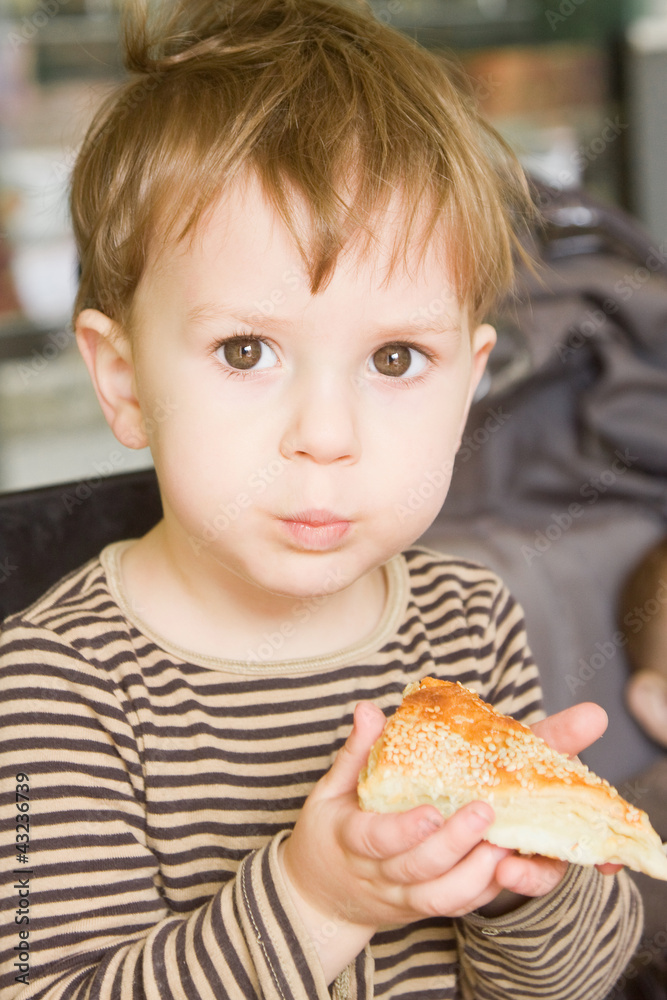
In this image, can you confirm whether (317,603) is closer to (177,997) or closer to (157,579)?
(157,579)

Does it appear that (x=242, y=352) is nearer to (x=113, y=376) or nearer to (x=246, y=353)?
(x=246, y=353)

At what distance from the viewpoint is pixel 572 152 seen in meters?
3.26

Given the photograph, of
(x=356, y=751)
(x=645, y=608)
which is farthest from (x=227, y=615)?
(x=645, y=608)

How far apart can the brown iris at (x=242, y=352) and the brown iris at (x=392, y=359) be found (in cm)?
9

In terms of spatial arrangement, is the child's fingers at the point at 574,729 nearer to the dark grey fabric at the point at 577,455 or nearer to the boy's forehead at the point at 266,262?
the boy's forehead at the point at 266,262

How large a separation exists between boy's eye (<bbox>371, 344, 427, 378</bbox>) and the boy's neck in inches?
8.4

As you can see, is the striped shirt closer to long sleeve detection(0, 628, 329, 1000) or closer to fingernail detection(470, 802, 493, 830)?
long sleeve detection(0, 628, 329, 1000)

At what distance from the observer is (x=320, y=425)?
73 cm

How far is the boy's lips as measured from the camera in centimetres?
77

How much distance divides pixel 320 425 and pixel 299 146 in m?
0.22

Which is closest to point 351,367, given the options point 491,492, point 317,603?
point 317,603

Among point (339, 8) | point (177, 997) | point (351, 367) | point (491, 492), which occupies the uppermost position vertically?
point (339, 8)

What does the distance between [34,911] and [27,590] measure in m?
0.33

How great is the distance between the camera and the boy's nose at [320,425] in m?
0.73
